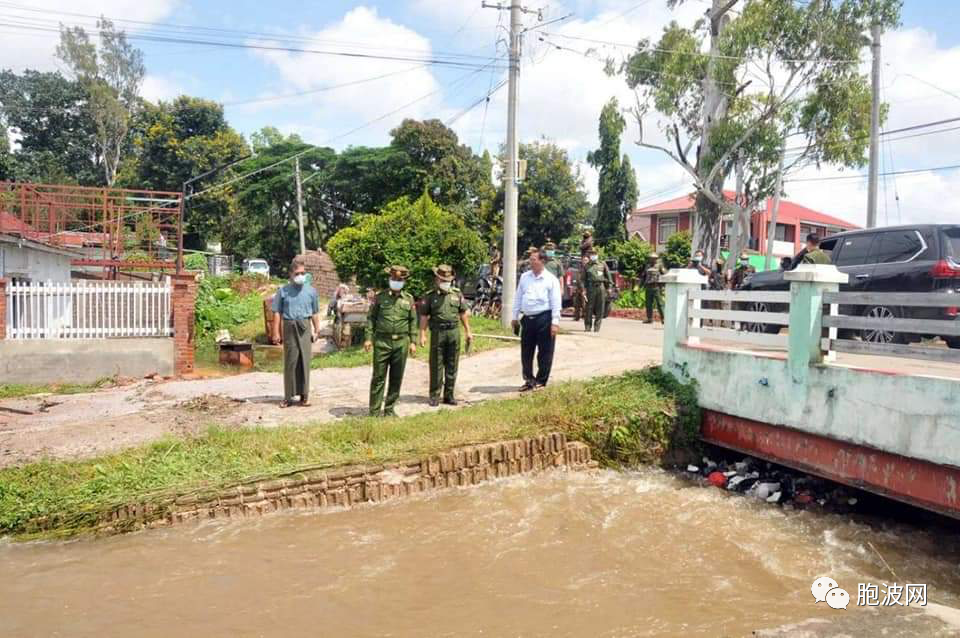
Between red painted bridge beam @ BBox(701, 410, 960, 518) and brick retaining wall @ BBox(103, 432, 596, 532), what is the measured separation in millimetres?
1558

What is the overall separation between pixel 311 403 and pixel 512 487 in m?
3.14

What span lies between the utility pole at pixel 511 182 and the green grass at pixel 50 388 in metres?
7.35

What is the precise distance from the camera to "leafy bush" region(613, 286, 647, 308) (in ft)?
73.7

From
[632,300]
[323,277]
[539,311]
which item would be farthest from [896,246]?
[323,277]

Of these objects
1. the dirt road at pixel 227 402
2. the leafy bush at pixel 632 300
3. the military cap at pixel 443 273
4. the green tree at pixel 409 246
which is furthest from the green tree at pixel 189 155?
the military cap at pixel 443 273

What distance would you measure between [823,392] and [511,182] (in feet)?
31.4

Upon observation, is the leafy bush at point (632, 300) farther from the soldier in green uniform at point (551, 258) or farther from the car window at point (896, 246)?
the car window at point (896, 246)

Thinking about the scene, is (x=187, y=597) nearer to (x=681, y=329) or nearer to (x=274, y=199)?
(x=681, y=329)

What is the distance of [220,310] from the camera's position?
23.1 meters

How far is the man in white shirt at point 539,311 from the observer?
8641mm

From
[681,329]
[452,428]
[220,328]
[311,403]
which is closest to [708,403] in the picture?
[681,329]

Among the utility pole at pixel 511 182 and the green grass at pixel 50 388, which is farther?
the utility pole at pixel 511 182

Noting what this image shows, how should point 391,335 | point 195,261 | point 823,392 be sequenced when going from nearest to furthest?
point 823,392 < point 391,335 < point 195,261

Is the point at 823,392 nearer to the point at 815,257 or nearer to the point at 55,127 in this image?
the point at 815,257
